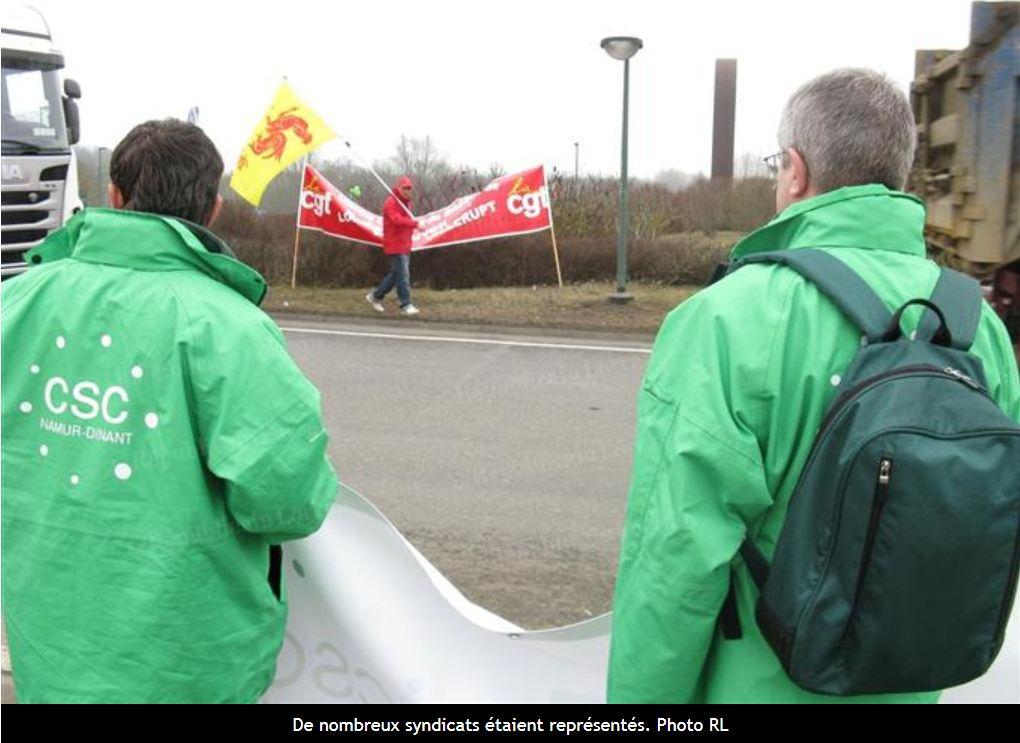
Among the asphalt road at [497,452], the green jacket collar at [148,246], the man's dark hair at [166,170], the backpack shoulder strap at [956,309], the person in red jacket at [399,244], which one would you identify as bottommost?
the asphalt road at [497,452]

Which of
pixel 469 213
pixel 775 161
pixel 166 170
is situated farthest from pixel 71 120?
pixel 775 161

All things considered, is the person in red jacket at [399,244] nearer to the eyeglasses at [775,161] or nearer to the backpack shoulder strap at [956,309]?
the eyeglasses at [775,161]

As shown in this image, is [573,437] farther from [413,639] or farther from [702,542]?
[702,542]

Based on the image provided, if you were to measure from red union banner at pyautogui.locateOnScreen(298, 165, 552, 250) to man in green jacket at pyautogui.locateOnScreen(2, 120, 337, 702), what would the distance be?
14734mm

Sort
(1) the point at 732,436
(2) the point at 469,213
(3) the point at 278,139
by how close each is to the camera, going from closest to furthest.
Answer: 1. (1) the point at 732,436
2. (3) the point at 278,139
3. (2) the point at 469,213

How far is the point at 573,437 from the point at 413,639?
5.46 metres

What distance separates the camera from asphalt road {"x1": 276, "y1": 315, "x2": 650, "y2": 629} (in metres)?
5.12

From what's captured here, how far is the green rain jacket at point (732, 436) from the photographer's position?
166 cm

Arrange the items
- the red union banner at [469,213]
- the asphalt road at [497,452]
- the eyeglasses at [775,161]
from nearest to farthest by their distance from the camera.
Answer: the eyeglasses at [775,161] → the asphalt road at [497,452] → the red union banner at [469,213]

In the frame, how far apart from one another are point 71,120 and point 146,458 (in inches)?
503

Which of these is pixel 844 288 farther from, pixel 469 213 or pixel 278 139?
pixel 469 213

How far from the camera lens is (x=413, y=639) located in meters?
2.49

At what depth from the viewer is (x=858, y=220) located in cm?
177

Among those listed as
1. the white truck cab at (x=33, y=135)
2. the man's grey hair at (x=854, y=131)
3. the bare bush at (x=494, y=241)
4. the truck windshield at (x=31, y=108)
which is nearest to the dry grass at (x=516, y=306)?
the bare bush at (x=494, y=241)
